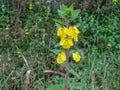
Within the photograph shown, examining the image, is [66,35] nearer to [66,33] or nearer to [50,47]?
[66,33]

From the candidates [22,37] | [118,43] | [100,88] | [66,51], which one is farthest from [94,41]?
[66,51]

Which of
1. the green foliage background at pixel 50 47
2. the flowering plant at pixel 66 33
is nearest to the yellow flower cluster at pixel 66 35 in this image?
the flowering plant at pixel 66 33

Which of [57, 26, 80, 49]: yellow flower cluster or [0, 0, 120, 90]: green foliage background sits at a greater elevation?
[57, 26, 80, 49]: yellow flower cluster

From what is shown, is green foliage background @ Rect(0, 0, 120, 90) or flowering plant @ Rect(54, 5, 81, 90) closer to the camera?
flowering plant @ Rect(54, 5, 81, 90)

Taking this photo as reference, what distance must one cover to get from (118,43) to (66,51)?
2248 mm

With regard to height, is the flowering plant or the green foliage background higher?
the flowering plant

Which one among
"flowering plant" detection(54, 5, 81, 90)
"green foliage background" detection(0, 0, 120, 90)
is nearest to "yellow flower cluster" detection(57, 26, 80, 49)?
"flowering plant" detection(54, 5, 81, 90)

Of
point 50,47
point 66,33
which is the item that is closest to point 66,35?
point 66,33

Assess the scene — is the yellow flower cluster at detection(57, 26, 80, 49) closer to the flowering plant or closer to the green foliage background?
the flowering plant

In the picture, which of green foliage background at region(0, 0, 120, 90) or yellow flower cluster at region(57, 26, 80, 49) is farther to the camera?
green foliage background at region(0, 0, 120, 90)

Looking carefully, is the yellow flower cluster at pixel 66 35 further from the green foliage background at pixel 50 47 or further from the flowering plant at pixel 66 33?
the green foliage background at pixel 50 47

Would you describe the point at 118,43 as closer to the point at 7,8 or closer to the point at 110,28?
the point at 110,28

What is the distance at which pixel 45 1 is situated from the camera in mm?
4863

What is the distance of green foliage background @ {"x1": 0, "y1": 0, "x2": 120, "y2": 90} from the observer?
10.2 feet
